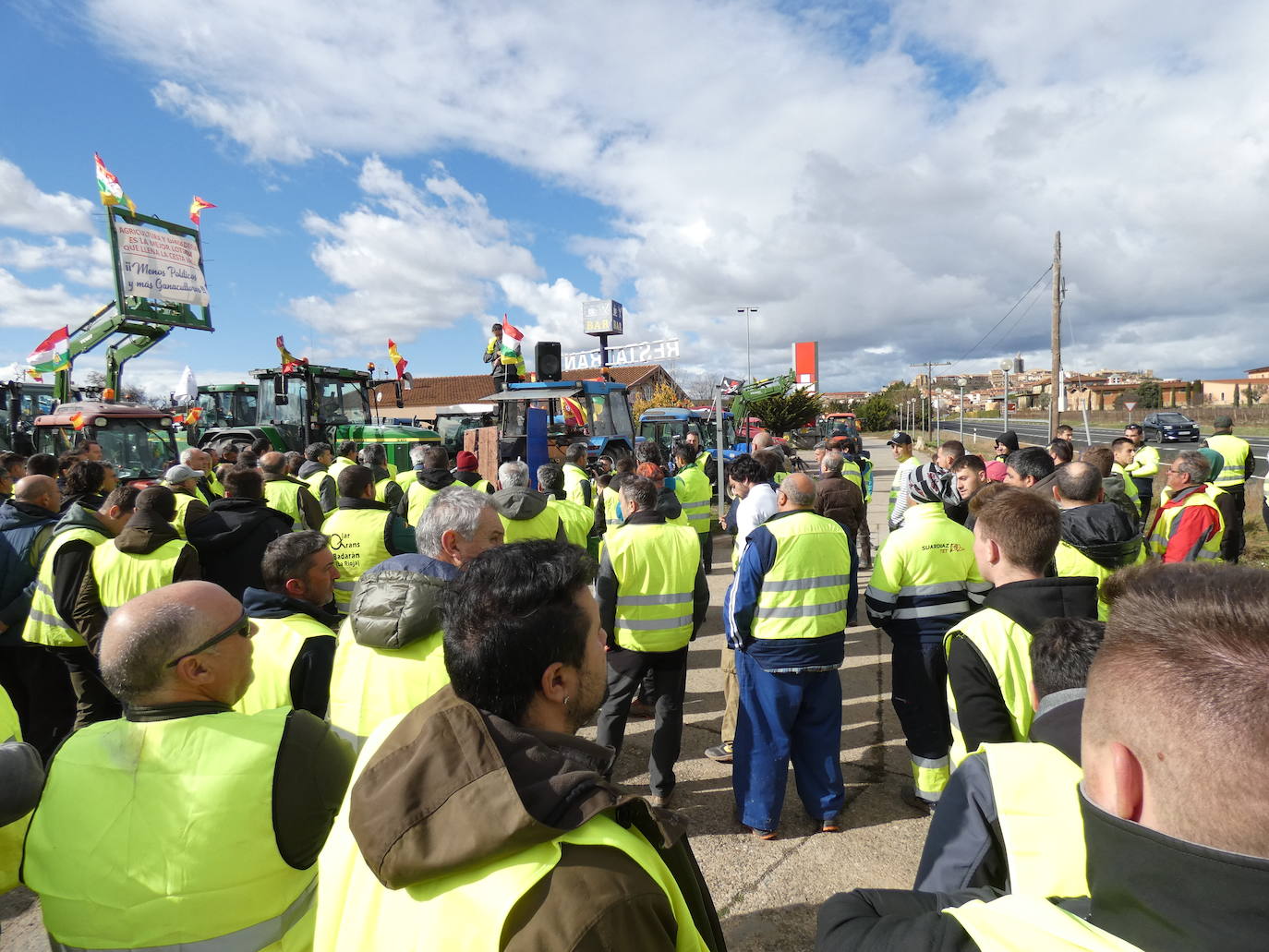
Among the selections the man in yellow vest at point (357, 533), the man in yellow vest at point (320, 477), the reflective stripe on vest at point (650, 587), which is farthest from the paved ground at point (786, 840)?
the man in yellow vest at point (320, 477)

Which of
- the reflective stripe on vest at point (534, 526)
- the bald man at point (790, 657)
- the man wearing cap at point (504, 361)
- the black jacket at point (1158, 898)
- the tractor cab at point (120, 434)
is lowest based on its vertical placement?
the bald man at point (790, 657)

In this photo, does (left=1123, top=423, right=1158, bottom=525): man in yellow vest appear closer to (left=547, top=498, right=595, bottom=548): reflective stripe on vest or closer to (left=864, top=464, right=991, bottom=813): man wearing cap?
(left=864, top=464, right=991, bottom=813): man wearing cap

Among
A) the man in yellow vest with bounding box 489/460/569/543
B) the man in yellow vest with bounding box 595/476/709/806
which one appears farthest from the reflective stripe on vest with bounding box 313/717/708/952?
the man in yellow vest with bounding box 489/460/569/543

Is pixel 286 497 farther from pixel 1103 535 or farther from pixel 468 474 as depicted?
pixel 1103 535

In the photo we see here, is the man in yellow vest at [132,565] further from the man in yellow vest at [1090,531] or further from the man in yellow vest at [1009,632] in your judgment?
the man in yellow vest at [1090,531]

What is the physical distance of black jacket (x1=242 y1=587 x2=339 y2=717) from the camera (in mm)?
2434

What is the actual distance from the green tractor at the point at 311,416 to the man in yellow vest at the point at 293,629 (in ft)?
36.2

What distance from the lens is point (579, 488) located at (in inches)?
280

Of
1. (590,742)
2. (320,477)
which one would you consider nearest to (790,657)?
(590,742)

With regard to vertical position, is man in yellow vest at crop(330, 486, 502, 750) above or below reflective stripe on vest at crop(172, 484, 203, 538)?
below

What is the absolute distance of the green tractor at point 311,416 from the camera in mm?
13406

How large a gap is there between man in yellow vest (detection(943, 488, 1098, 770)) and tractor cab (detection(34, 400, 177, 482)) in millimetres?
10847

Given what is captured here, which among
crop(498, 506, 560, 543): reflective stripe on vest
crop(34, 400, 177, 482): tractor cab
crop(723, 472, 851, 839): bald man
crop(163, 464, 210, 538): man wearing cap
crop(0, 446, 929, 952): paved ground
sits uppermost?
crop(34, 400, 177, 482): tractor cab

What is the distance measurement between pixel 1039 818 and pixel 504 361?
522 inches
